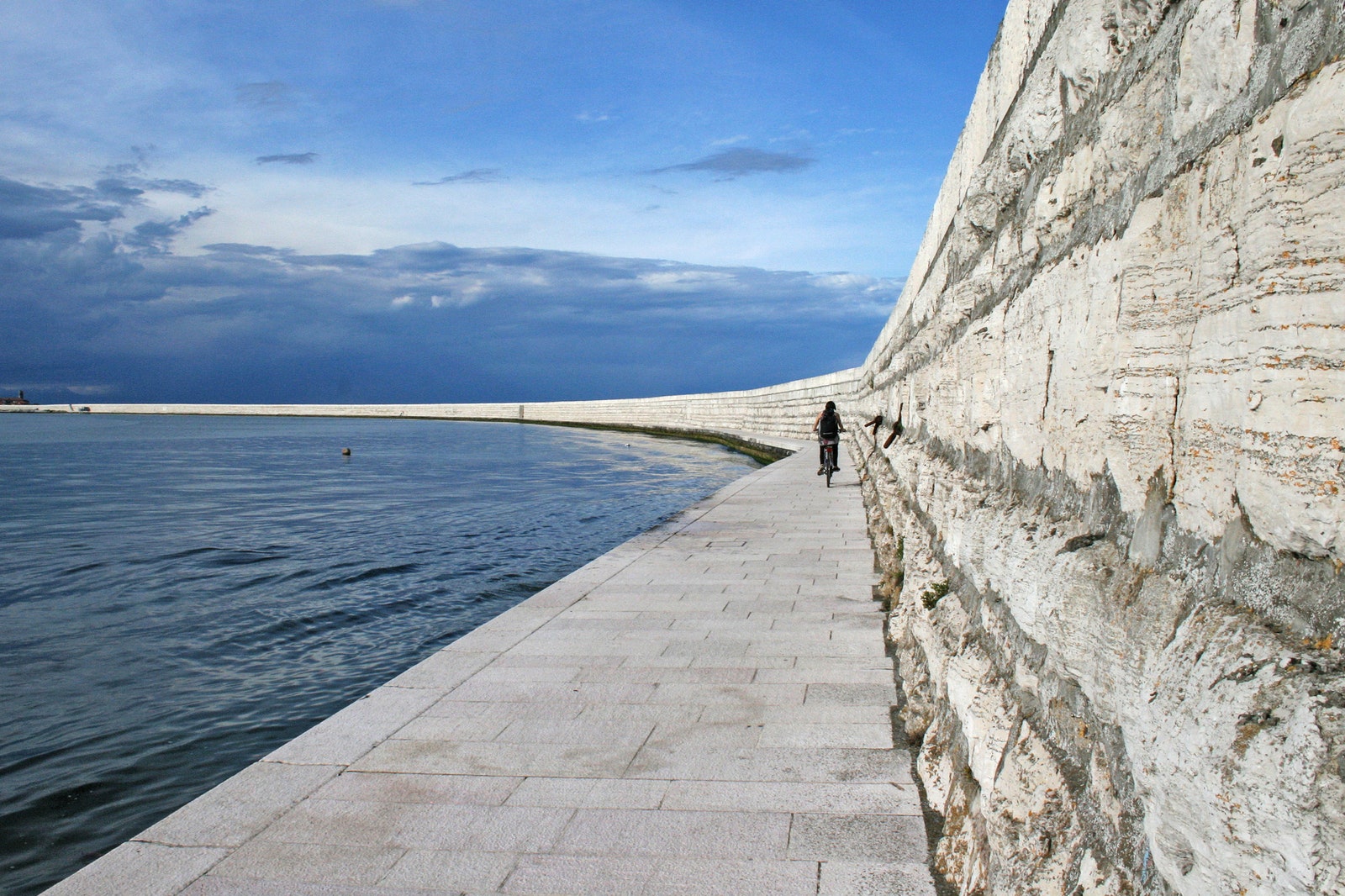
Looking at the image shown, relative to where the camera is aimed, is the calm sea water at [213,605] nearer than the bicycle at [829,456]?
Yes

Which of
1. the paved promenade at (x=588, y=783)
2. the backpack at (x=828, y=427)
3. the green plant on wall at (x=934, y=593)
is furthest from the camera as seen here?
the backpack at (x=828, y=427)

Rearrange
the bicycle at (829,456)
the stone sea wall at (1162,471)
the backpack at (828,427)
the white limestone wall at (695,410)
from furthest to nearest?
the white limestone wall at (695,410)
the bicycle at (829,456)
the backpack at (828,427)
the stone sea wall at (1162,471)

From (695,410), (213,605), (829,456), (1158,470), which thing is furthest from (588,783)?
(695,410)

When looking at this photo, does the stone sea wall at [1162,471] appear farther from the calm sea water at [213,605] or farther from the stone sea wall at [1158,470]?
the calm sea water at [213,605]

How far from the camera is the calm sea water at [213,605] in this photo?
15.4 feet

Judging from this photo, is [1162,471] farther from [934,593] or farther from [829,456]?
[829,456]

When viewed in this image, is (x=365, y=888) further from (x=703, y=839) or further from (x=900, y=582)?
(x=900, y=582)

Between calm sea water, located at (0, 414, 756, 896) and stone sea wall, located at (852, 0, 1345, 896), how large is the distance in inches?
148

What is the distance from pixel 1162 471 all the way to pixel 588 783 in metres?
2.36

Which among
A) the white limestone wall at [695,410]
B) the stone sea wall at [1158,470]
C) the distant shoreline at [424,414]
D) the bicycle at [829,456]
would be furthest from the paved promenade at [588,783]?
the distant shoreline at [424,414]

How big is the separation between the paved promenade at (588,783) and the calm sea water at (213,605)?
129 centimetres

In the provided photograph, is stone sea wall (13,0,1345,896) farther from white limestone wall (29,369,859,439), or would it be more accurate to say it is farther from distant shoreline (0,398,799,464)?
distant shoreline (0,398,799,464)

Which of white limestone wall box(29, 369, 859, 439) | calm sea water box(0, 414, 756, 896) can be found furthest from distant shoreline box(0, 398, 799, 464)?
calm sea water box(0, 414, 756, 896)

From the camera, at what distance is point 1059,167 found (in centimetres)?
205
